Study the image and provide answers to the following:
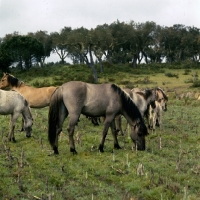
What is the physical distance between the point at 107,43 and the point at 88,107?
140 ft

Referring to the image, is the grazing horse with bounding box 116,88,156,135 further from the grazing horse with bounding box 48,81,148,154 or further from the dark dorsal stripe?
the dark dorsal stripe

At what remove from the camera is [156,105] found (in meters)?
14.2

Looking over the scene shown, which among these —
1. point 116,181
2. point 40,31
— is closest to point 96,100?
point 116,181

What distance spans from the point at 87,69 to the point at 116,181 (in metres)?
40.2

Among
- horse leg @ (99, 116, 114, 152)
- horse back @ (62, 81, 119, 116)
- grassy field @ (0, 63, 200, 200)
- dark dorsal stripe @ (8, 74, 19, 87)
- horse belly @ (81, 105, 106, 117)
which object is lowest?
grassy field @ (0, 63, 200, 200)

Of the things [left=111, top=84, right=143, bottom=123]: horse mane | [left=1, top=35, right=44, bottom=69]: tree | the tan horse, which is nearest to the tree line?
[left=1, top=35, right=44, bottom=69]: tree

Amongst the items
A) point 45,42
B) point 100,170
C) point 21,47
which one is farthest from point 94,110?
point 45,42

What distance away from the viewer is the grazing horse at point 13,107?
10.6 m

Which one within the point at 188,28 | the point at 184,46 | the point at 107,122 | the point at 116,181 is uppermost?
the point at 188,28

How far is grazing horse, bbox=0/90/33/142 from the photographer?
10.6 metres

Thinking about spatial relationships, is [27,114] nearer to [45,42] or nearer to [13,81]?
[13,81]

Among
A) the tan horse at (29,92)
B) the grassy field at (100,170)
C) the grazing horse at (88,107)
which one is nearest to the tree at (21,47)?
the tan horse at (29,92)

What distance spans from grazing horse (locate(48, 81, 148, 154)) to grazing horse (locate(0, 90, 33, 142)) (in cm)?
228

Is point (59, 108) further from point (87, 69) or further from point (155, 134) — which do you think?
point (87, 69)
